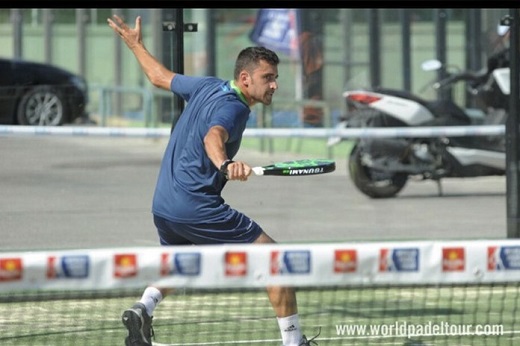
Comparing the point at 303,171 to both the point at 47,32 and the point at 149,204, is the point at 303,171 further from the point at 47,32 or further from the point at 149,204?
the point at 47,32

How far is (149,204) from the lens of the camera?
42.6 ft

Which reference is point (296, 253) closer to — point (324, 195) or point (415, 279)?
point (415, 279)

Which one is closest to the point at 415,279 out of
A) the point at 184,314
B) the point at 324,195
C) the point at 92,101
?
the point at 184,314

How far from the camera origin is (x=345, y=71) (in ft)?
60.1

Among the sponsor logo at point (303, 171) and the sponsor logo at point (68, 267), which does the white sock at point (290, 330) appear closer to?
the sponsor logo at point (303, 171)

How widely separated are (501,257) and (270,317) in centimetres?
310

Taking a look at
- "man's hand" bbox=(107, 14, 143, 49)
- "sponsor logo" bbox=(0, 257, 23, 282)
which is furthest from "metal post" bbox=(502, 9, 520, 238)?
"sponsor logo" bbox=(0, 257, 23, 282)

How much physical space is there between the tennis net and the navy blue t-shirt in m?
0.46

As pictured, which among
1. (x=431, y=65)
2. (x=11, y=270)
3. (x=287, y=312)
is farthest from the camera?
(x=431, y=65)

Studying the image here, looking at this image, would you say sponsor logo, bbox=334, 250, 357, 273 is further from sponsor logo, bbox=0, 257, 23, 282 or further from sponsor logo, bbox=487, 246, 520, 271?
sponsor logo, bbox=0, 257, 23, 282

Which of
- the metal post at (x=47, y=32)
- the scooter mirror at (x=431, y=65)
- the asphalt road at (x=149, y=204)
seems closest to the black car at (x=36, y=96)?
the asphalt road at (x=149, y=204)

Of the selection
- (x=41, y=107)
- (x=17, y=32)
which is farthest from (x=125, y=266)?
(x=17, y=32)

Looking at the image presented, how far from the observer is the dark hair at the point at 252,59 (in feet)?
24.3

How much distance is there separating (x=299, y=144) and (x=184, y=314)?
852 cm
